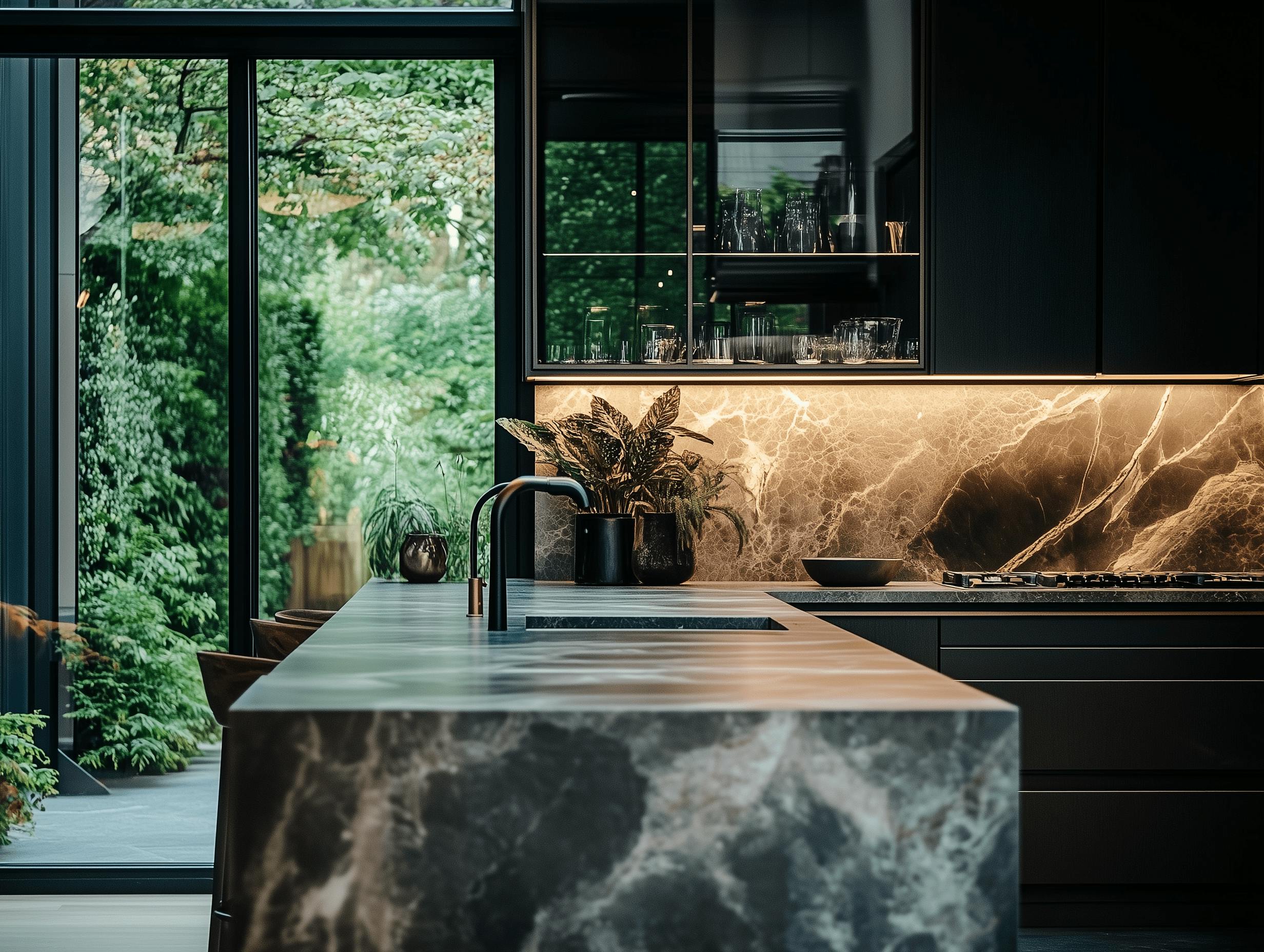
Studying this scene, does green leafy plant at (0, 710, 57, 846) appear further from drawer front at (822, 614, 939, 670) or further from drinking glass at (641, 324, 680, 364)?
drawer front at (822, 614, 939, 670)

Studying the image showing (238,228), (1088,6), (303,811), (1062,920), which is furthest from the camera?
(238,228)

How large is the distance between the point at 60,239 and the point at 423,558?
1.63 meters

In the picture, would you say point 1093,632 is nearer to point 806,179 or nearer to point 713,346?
point 713,346

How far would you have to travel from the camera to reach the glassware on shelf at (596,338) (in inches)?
141

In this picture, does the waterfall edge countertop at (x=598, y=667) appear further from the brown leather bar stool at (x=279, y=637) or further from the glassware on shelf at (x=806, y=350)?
the glassware on shelf at (x=806, y=350)

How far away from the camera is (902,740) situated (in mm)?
1205

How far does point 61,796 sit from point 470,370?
193cm

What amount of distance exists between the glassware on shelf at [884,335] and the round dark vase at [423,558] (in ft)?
4.92

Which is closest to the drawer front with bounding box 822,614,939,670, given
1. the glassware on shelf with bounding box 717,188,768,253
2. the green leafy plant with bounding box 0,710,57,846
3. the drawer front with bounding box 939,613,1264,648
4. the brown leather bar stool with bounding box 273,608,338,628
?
the drawer front with bounding box 939,613,1264,648

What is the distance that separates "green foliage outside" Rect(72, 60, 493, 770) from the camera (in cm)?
378

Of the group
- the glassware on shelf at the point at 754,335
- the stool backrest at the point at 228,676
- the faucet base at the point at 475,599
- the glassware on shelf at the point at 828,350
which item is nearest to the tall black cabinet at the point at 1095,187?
the glassware on shelf at the point at 828,350

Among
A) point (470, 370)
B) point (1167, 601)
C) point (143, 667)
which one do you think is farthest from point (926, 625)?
point (143, 667)

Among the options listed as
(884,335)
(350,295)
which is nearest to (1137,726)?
(884,335)

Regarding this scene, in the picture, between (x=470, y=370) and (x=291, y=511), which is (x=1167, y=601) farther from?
(x=291, y=511)
